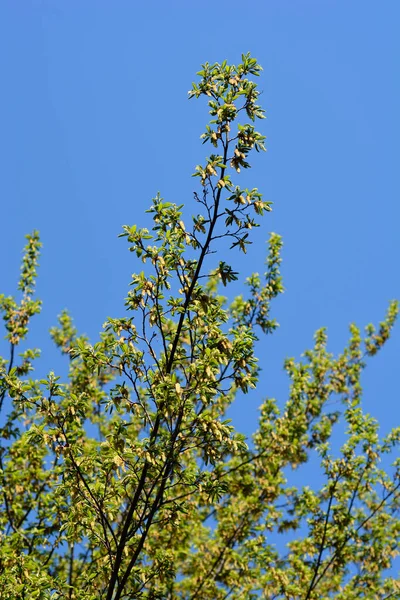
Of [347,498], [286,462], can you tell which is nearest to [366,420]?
[347,498]

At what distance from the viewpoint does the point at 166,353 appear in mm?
8719

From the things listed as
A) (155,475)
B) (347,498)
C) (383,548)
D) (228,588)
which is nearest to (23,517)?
(228,588)

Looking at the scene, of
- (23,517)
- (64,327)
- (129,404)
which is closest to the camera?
(129,404)

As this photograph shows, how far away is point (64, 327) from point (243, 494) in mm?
6982

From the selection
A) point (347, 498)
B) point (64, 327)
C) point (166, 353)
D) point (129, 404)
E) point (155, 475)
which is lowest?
point (155, 475)

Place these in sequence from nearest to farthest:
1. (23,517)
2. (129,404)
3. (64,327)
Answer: (129,404), (23,517), (64,327)

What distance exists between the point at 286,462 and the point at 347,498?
88.8 inches

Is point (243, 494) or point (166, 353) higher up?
point (243, 494)

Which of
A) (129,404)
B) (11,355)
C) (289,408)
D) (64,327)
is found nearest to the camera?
(129,404)

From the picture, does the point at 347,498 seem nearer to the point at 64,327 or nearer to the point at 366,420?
the point at 366,420

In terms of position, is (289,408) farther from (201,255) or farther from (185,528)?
(201,255)

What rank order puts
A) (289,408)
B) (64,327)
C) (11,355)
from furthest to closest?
1. (64,327)
2. (289,408)
3. (11,355)

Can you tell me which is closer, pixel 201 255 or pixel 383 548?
pixel 201 255

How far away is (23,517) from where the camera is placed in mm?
13117
